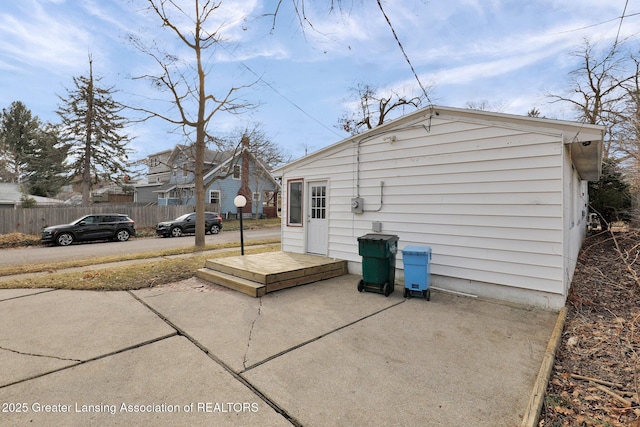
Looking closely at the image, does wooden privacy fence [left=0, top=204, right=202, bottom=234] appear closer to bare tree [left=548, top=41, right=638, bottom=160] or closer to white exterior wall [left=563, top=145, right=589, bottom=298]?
white exterior wall [left=563, top=145, right=589, bottom=298]

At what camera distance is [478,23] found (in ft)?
15.1

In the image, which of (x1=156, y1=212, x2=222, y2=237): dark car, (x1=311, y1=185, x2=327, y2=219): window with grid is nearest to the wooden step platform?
(x1=311, y1=185, x2=327, y2=219): window with grid

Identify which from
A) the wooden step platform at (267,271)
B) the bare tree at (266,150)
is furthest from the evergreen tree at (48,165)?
the wooden step platform at (267,271)

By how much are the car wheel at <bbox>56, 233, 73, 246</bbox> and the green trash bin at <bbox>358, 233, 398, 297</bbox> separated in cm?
1397

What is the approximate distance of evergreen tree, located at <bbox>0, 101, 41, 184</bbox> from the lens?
2776 centimetres

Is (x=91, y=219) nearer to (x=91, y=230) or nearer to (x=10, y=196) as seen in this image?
(x=91, y=230)

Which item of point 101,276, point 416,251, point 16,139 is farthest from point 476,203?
point 16,139

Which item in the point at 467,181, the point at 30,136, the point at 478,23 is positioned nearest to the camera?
the point at 478,23

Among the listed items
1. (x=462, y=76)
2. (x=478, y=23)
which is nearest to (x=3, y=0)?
(x=478, y=23)

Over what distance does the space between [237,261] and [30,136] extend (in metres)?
37.2

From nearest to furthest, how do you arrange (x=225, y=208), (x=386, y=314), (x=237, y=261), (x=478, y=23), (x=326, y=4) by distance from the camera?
1. (x=326, y=4)
2. (x=386, y=314)
3. (x=478, y=23)
4. (x=237, y=261)
5. (x=225, y=208)

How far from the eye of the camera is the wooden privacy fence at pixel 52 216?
45.8ft

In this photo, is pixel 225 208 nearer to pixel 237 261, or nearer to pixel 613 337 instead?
pixel 237 261

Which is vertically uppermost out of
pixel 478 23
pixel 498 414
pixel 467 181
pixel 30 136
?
pixel 30 136
